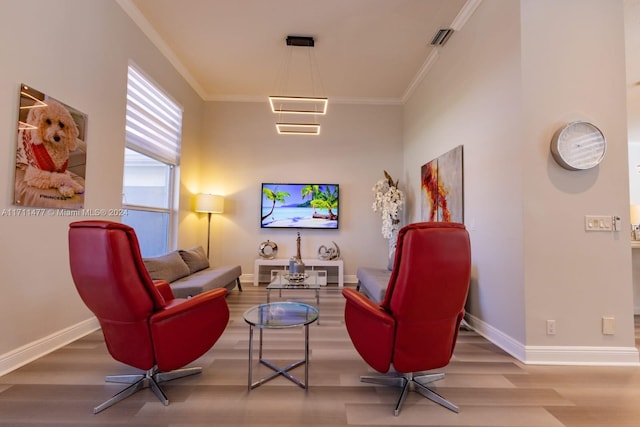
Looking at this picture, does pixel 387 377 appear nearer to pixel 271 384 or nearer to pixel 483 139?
pixel 271 384

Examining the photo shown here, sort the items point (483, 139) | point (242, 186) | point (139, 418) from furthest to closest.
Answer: point (242, 186) → point (483, 139) → point (139, 418)

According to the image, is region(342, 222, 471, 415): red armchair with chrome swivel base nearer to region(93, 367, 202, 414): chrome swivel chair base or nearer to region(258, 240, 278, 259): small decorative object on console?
region(93, 367, 202, 414): chrome swivel chair base

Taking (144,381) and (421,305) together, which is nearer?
(421,305)

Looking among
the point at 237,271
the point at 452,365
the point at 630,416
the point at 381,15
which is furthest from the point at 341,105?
the point at 630,416

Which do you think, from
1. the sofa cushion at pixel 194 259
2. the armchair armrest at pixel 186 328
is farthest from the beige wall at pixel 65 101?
the armchair armrest at pixel 186 328

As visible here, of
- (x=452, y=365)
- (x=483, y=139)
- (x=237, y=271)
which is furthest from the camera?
(x=237, y=271)

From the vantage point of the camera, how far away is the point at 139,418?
163 centimetres

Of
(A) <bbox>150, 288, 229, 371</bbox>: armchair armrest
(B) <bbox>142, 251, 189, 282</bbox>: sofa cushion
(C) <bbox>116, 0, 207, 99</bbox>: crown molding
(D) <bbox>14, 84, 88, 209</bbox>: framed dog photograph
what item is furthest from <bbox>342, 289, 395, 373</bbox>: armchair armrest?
(C) <bbox>116, 0, 207, 99</bbox>: crown molding

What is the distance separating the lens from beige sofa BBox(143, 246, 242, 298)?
3107 mm

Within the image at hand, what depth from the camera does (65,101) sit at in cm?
253

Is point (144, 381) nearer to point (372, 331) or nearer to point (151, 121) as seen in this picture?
point (372, 331)

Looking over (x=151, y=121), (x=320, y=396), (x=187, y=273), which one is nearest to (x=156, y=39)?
(x=151, y=121)

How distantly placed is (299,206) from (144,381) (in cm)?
388

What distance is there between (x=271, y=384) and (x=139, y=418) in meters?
0.77
